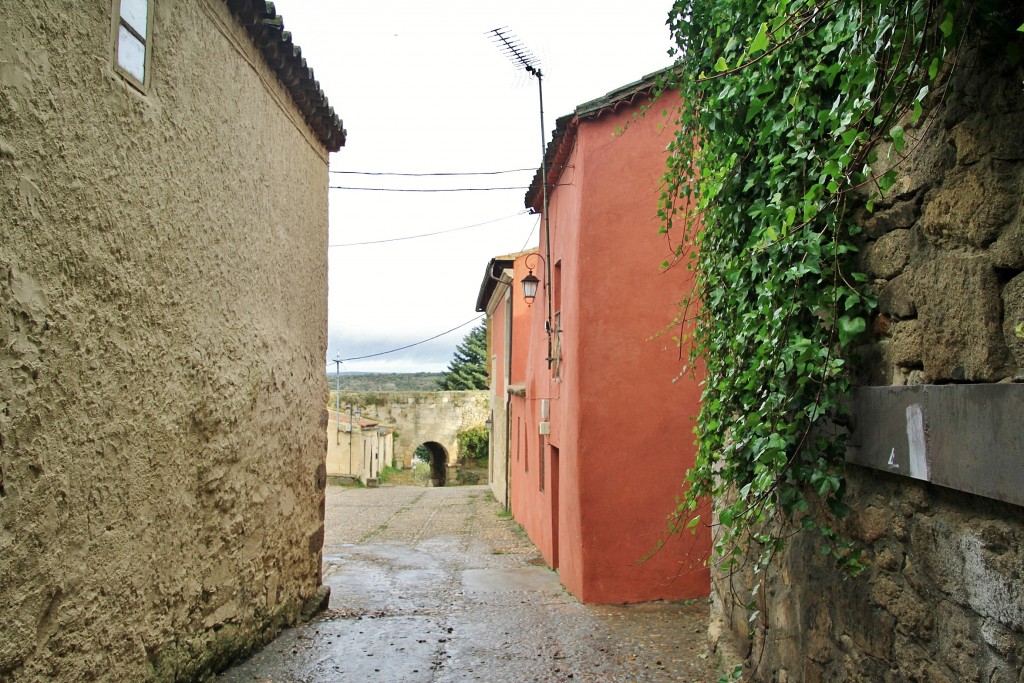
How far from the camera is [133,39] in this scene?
13.1ft

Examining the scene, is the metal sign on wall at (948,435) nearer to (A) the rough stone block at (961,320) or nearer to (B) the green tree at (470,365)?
(A) the rough stone block at (961,320)

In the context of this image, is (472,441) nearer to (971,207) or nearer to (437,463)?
(437,463)

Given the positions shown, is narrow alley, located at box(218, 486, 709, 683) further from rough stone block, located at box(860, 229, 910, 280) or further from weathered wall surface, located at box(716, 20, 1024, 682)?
rough stone block, located at box(860, 229, 910, 280)

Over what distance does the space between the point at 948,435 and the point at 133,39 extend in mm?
3886

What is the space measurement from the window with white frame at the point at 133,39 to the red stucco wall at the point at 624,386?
16.1 ft

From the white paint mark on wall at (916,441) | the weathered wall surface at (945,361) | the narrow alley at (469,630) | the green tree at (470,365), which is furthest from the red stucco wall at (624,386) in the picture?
the green tree at (470,365)

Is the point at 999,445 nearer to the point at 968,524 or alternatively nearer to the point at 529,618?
the point at 968,524

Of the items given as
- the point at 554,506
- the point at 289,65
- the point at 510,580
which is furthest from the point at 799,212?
the point at 554,506

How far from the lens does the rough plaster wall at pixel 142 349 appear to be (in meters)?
3.10

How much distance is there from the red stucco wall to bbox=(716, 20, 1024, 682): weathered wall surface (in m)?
4.77

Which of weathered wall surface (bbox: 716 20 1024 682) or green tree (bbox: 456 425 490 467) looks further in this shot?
green tree (bbox: 456 425 490 467)

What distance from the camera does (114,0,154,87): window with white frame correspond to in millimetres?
3805

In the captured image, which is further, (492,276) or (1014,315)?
(492,276)

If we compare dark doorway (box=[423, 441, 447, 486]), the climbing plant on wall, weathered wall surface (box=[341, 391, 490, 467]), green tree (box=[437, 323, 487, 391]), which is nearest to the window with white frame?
the climbing plant on wall
